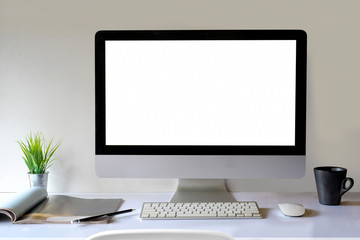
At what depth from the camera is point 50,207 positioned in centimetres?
119

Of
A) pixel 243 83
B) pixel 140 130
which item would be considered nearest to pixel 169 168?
pixel 140 130

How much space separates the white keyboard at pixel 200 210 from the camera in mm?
1063

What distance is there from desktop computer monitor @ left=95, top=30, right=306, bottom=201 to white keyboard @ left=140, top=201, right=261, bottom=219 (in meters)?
0.11

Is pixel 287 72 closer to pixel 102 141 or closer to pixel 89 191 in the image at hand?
pixel 102 141

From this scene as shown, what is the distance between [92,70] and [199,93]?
0.44m

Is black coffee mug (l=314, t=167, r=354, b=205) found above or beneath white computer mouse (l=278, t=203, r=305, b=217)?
above

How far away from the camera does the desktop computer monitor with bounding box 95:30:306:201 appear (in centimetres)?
121

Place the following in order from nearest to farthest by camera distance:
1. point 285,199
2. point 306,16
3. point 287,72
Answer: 1. point 287,72
2. point 285,199
3. point 306,16

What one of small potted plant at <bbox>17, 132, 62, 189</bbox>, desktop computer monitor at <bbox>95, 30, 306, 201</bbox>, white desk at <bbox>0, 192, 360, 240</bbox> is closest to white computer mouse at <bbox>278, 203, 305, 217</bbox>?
white desk at <bbox>0, 192, 360, 240</bbox>

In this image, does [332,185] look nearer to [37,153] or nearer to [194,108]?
[194,108]

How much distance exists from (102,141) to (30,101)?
0.41m

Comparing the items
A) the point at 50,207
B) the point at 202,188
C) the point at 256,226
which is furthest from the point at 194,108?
the point at 50,207

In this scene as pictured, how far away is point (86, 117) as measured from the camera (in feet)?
4.80

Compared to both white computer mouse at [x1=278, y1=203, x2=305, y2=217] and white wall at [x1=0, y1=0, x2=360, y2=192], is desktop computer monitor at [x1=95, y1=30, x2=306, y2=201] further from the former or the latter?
white wall at [x1=0, y1=0, x2=360, y2=192]
